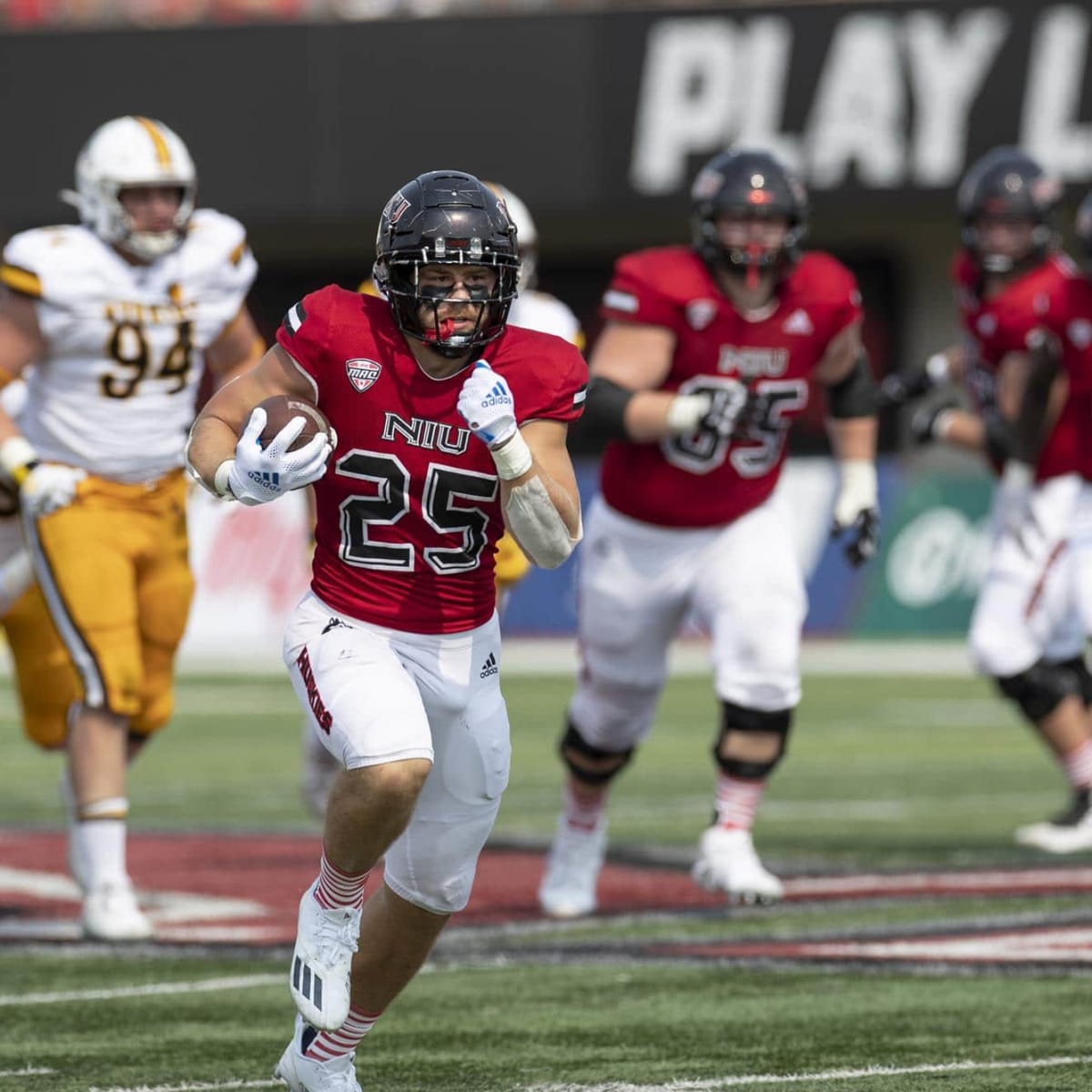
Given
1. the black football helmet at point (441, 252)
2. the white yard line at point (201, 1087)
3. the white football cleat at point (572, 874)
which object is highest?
the black football helmet at point (441, 252)

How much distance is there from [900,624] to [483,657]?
13547mm

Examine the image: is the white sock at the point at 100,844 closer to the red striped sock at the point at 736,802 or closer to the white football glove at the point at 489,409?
the red striped sock at the point at 736,802

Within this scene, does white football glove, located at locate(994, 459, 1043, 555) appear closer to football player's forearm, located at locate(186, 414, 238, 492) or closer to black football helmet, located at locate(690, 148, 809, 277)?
black football helmet, located at locate(690, 148, 809, 277)

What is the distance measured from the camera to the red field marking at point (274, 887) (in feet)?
21.8

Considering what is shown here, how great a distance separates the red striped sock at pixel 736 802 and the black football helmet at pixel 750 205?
53.8 inches

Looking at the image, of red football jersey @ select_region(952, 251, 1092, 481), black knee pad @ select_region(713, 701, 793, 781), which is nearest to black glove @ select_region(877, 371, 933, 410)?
red football jersey @ select_region(952, 251, 1092, 481)

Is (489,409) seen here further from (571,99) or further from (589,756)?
(571,99)

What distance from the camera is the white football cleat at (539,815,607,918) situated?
6.77m

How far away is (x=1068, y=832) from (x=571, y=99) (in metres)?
12.8

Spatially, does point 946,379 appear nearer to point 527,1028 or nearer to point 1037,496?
point 1037,496

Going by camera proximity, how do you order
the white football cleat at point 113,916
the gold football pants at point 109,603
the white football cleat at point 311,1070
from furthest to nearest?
the gold football pants at point 109,603
the white football cleat at point 113,916
the white football cleat at point 311,1070

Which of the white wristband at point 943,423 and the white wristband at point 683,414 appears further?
the white wristband at point 943,423

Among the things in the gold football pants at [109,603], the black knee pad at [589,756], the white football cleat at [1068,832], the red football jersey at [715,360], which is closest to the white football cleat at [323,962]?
the gold football pants at [109,603]

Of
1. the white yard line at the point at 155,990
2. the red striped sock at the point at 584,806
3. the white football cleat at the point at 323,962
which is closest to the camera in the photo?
the white football cleat at the point at 323,962
